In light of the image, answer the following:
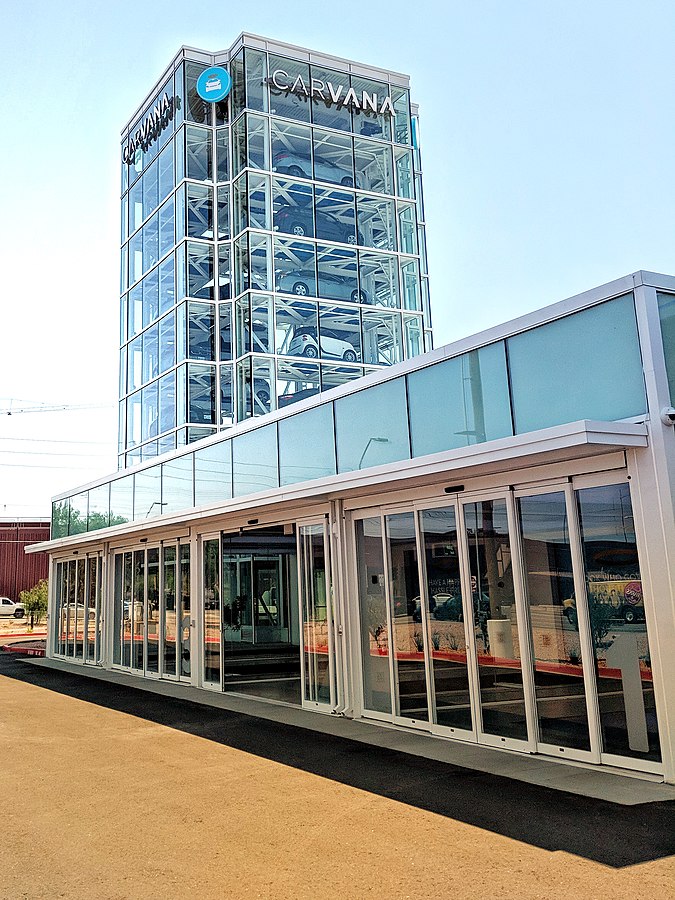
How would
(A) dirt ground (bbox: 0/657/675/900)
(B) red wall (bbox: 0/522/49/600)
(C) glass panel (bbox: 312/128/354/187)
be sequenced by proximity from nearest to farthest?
(A) dirt ground (bbox: 0/657/675/900) < (C) glass panel (bbox: 312/128/354/187) < (B) red wall (bbox: 0/522/49/600)

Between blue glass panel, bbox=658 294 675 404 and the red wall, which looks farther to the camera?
the red wall

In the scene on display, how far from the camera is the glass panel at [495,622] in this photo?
8.60 meters

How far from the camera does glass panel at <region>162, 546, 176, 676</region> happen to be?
1614 centimetres

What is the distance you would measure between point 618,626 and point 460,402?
307 cm

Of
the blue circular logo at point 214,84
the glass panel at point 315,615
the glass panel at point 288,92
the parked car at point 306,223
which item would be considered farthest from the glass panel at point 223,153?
the glass panel at point 315,615

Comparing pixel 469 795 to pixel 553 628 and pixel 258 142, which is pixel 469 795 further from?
pixel 258 142

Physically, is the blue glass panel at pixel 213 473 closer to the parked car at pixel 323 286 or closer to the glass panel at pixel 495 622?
the glass panel at pixel 495 622

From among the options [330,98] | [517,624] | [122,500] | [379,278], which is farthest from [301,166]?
[517,624]

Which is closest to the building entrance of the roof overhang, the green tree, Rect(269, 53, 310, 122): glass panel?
the roof overhang

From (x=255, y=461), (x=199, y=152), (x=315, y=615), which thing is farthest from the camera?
(x=199, y=152)

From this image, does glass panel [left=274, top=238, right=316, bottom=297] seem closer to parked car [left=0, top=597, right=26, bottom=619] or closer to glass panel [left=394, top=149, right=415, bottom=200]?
glass panel [left=394, top=149, right=415, bottom=200]

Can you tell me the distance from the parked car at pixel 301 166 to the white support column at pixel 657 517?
2780cm

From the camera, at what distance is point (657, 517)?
24.2ft

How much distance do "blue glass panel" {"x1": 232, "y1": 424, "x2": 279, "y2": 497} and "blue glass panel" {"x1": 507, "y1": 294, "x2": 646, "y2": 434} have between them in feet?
17.3
